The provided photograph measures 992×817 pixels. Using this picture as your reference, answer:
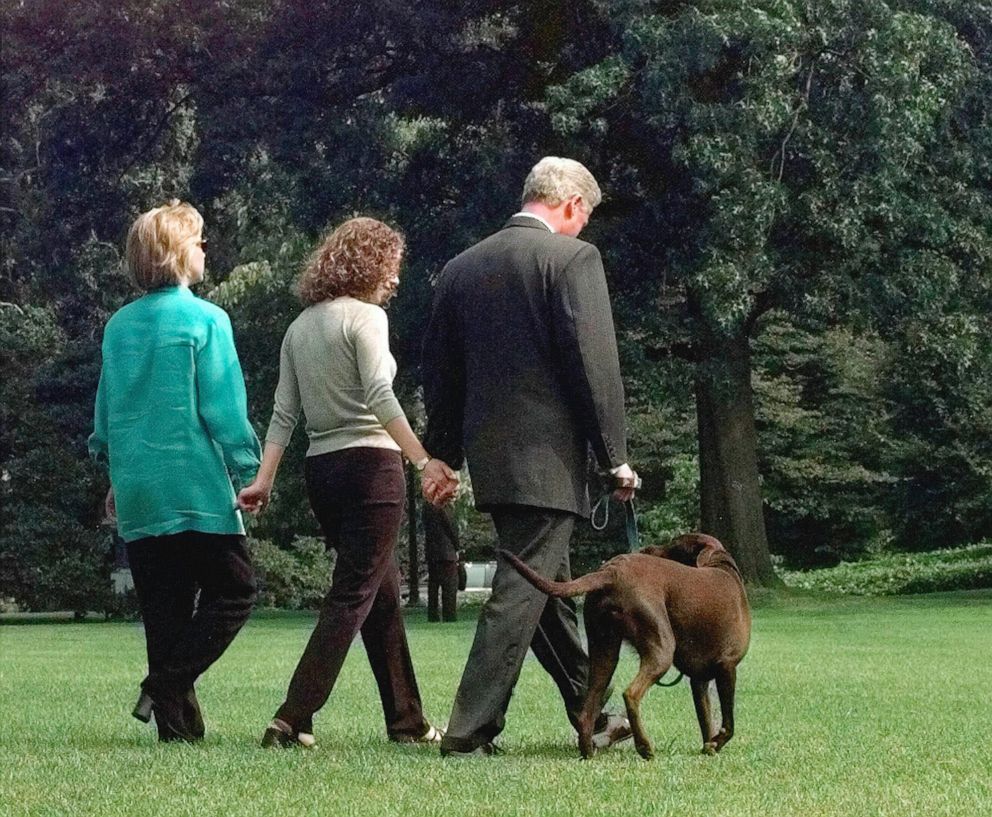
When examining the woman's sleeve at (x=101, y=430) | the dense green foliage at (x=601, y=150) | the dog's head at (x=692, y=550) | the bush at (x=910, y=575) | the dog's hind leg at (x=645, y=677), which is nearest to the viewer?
the dog's hind leg at (x=645, y=677)

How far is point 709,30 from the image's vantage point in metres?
24.9

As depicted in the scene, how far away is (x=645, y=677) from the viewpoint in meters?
6.81

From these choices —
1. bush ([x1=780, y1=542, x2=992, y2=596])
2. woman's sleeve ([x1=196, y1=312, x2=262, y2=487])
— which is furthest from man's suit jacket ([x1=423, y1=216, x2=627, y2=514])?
bush ([x1=780, y1=542, x2=992, y2=596])

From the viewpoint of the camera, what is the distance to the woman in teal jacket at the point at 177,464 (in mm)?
7754

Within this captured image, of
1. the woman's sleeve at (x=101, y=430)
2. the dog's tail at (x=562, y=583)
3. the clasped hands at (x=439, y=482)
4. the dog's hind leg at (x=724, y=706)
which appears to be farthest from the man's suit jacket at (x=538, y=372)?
the woman's sleeve at (x=101, y=430)

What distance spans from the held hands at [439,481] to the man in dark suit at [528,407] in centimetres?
1

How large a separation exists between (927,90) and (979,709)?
16283mm

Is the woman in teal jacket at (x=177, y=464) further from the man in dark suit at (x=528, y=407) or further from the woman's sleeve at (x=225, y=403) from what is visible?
the man in dark suit at (x=528, y=407)

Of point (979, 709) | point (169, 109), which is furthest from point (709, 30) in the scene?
point (979, 709)

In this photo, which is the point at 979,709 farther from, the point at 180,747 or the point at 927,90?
the point at 927,90

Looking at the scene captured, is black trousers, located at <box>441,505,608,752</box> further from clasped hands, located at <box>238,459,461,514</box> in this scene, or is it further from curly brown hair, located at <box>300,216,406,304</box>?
curly brown hair, located at <box>300,216,406,304</box>

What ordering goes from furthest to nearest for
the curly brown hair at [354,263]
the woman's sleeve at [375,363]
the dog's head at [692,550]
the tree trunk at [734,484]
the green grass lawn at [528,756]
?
1. the tree trunk at [734,484]
2. the curly brown hair at [354,263]
3. the woman's sleeve at [375,363]
4. the dog's head at [692,550]
5. the green grass lawn at [528,756]

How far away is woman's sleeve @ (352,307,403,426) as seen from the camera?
752 cm

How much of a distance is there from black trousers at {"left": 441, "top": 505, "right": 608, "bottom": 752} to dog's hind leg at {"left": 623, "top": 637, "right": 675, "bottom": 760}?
0.45m
